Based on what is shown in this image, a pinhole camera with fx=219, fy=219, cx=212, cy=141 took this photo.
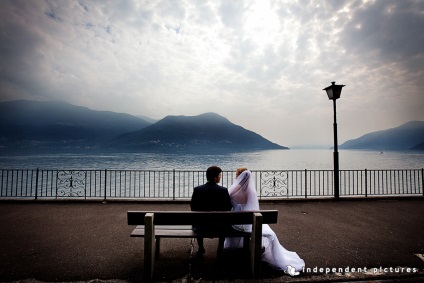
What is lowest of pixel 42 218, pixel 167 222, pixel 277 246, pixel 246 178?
pixel 42 218

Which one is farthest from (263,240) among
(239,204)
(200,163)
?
(200,163)

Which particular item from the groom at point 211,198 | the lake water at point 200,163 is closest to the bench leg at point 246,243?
the groom at point 211,198

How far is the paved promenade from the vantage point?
337 centimetres

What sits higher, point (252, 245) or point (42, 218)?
point (252, 245)

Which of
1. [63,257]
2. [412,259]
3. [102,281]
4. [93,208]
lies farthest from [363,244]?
[93,208]

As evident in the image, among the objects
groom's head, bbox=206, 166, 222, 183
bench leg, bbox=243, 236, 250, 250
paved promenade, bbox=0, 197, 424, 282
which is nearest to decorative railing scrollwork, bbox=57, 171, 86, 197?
paved promenade, bbox=0, 197, 424, 282

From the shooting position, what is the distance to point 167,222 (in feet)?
10.6

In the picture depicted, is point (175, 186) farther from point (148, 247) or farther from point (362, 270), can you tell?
point (362, 270)

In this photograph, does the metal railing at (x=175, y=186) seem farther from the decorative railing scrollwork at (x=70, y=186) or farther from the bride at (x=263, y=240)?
the bride at (x=263, y=240)

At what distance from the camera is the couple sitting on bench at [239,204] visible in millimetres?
3621

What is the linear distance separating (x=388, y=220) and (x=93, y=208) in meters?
8.83

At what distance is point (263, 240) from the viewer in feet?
12.4

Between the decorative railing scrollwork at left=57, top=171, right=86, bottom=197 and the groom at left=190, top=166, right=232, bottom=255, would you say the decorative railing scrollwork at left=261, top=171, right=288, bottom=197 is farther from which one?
the decorative railing scrollwork at left=57, top=171, right=86, bottom=197

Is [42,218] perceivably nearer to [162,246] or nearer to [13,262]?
[13,262]
